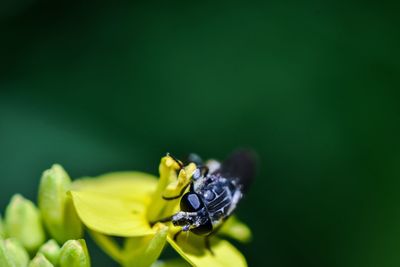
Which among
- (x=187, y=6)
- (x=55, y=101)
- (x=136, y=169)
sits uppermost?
(x=187, y=6)

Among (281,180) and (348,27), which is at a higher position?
(348,27)

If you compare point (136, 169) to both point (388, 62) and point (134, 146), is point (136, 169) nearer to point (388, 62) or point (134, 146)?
point (134, 146)

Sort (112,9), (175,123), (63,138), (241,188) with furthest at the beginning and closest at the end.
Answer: (112,9)
(175,123)
(63,138)
(241,188)

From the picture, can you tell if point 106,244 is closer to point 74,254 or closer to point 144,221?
Answer: point 144,221

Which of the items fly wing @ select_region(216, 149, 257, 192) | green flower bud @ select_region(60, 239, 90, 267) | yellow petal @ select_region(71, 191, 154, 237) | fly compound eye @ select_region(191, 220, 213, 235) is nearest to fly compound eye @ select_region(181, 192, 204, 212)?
fly compound eye @ select_region(191, 220, 213, 235)

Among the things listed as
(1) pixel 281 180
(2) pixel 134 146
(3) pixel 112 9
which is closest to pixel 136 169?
(2) pixel 134 146

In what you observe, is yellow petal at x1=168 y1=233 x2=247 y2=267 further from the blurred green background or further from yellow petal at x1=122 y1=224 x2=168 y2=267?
the blurred green background

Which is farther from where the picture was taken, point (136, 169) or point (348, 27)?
point (348, 27)
